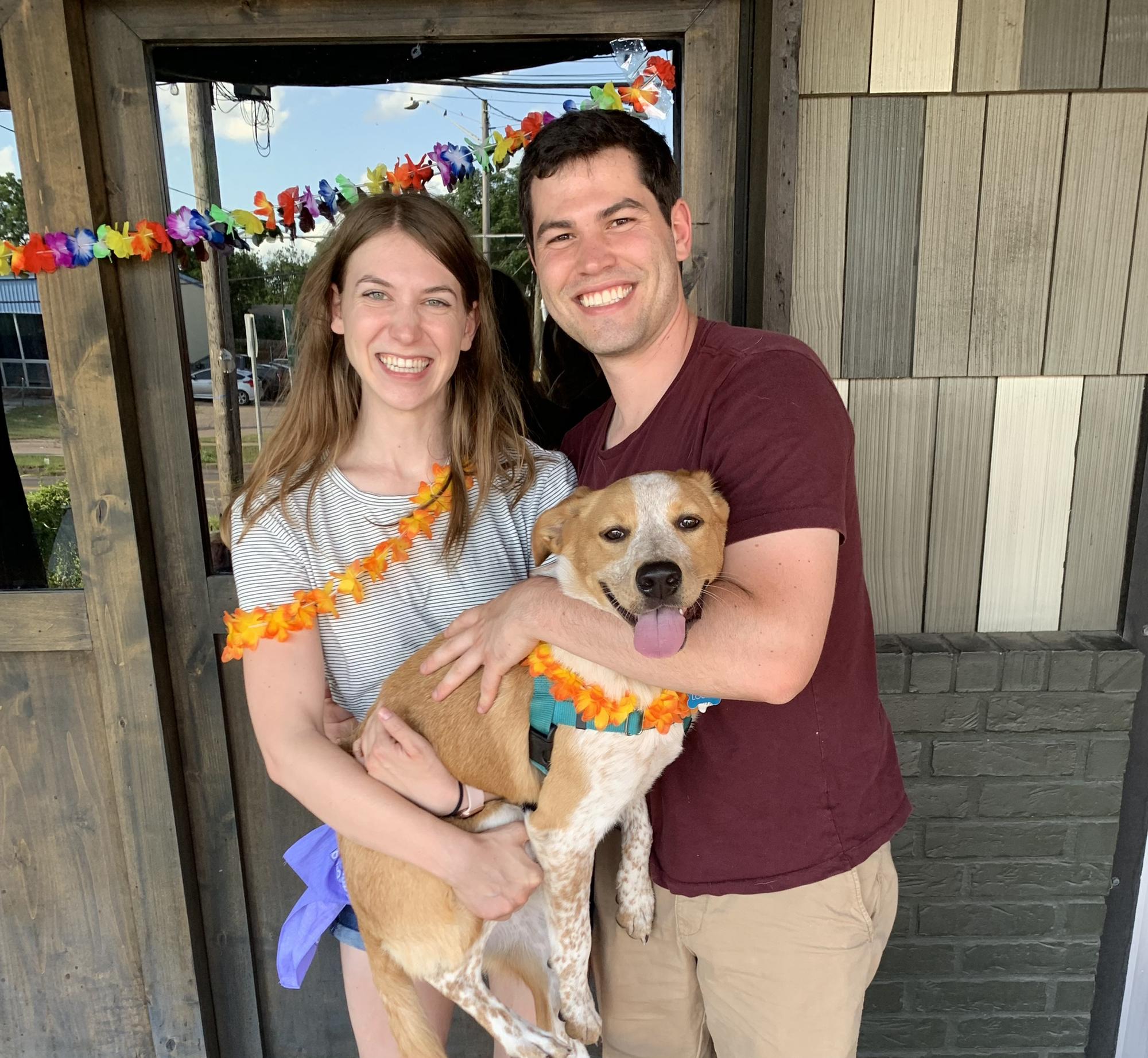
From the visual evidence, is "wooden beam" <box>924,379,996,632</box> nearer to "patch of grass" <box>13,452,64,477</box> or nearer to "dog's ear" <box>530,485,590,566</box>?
"dog's ear" <box>530,485,590,566</box>

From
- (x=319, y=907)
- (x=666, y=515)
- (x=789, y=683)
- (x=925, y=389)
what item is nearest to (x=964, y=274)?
(x=925, y=389)

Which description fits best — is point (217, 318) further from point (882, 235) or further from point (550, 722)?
point (882, 235)

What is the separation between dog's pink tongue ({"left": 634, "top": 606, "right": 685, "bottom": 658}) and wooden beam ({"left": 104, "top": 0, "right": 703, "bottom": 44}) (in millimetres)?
1784

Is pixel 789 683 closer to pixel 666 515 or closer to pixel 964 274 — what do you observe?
pixel 666 515

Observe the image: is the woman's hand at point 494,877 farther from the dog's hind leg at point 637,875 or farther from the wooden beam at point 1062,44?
the wooden beam at point 1062,44

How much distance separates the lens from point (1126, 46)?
2.26m

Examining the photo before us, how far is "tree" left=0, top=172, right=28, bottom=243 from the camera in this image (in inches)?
92.9

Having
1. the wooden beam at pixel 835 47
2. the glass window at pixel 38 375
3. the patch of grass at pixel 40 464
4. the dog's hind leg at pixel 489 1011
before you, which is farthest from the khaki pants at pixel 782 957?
the glass window at pixel 38 375

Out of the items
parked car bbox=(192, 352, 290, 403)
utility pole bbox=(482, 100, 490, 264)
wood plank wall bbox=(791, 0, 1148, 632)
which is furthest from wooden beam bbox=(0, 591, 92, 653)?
wood plank wall bbox=(791, 0, 1148, 632)

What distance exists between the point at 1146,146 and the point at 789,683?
6.96ft

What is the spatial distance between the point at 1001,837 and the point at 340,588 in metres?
2.30

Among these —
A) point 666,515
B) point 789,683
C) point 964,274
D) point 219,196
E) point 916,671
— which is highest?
point 219,196

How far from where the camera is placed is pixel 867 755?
1.69m

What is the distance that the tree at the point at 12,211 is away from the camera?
236 cm
